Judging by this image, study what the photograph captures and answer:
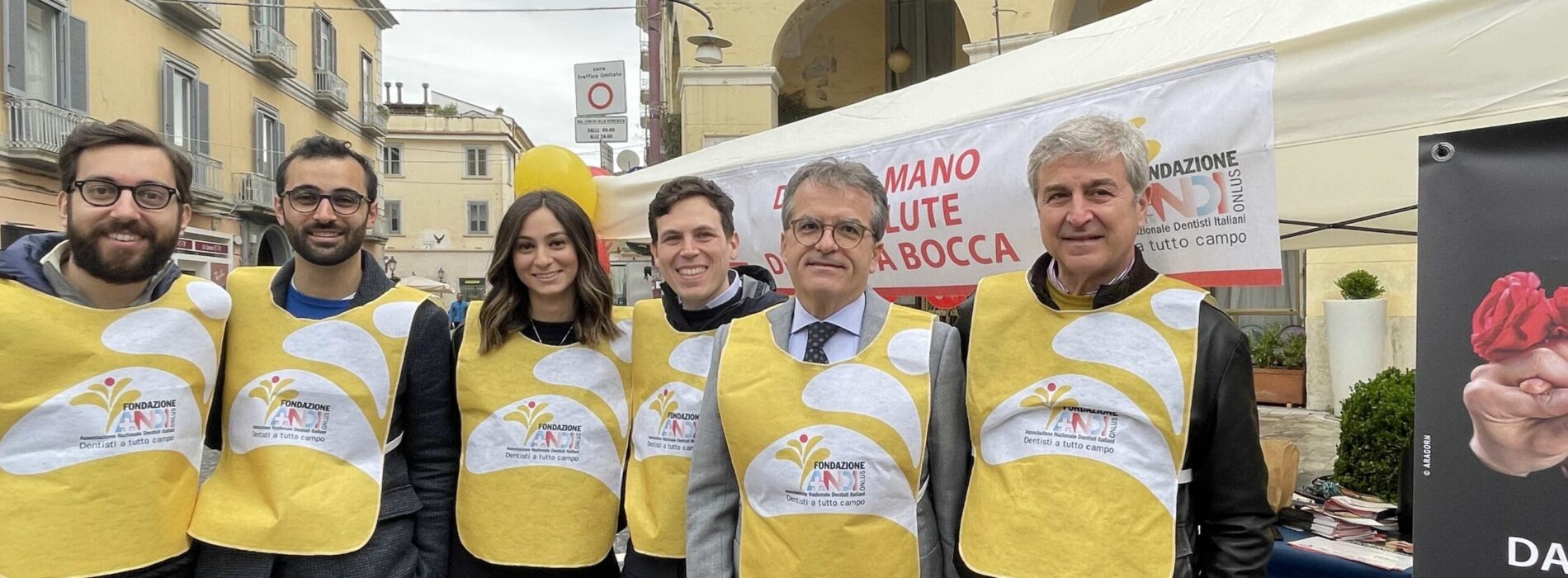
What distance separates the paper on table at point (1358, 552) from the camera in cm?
278

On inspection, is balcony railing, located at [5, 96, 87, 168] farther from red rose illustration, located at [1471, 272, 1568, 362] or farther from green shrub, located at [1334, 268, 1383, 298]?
green shrub, located at [1334, 268, 1383, 298]

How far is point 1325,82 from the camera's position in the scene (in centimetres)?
236

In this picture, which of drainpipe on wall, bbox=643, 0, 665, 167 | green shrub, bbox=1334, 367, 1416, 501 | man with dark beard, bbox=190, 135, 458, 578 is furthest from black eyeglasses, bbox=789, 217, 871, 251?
drainpipe on wall, bbox=643, 0, 665, 167

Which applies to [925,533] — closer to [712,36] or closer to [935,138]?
[935,138]

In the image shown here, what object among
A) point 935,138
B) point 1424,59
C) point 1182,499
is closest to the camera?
point 1182,499

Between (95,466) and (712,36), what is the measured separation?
7.78 m

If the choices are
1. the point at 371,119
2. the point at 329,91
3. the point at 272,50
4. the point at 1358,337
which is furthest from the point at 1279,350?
the point at 371,119

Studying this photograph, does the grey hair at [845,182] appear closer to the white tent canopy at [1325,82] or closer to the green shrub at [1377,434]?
the white tent canopy at [1325,82]

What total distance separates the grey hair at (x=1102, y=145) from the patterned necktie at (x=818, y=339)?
1.94 ft

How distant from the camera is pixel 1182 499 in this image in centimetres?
184

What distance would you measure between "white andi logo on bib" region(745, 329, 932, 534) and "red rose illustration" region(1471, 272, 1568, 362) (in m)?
1.02

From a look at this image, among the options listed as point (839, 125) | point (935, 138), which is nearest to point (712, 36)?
point (839, 125)

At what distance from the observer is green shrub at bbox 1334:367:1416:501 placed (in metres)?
3.77

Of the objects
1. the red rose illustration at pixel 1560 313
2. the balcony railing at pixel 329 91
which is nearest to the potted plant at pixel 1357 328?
the red rose illustration at pixel 1560 313
